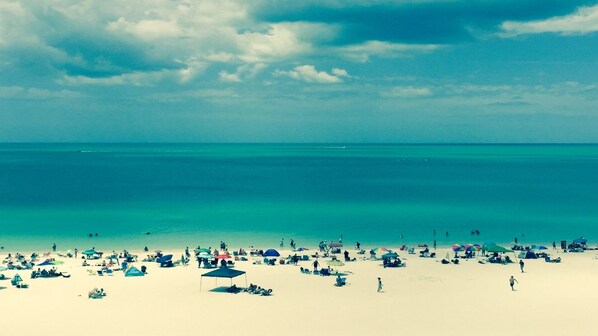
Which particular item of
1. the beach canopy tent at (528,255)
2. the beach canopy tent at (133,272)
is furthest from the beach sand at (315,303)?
the beach canopy tent at (528,255)

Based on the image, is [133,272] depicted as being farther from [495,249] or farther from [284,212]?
[284,212]

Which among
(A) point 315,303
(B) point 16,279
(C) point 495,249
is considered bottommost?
(A) point 315,303

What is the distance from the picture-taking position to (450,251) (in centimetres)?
4716

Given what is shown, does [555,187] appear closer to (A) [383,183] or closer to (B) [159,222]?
(A) [383,183]

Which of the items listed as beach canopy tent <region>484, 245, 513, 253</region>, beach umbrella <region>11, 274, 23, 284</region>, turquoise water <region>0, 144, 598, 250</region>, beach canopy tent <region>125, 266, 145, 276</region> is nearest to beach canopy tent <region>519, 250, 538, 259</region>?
beach canopy tent <region>484, 245, 513, 253</region>

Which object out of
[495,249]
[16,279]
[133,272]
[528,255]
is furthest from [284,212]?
[16,279]

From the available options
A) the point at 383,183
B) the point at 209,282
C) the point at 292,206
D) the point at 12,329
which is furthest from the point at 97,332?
the point at 383,183

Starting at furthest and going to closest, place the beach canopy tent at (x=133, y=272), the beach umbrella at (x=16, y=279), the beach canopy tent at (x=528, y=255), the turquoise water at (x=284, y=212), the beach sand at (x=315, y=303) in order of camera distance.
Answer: the turquoise water at (x=284, y=212), the beach canopy tent at (x=528, y=255), the beach canopy tent at (x=133, y=272), the beach umbrella at (x=16, y=279), the beach sand at (x=315, y=303)

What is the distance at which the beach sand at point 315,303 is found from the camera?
25.9 metres

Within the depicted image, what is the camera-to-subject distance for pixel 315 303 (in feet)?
98.6

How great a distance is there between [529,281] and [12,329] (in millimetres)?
28816

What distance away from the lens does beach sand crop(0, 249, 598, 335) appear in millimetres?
25922

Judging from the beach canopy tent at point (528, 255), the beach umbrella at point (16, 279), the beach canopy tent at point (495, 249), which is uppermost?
the beach umbrella at point (16, 279)

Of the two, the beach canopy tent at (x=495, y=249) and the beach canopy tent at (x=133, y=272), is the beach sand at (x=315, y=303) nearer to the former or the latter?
the beach canopy tent at (x=133, y=272)
